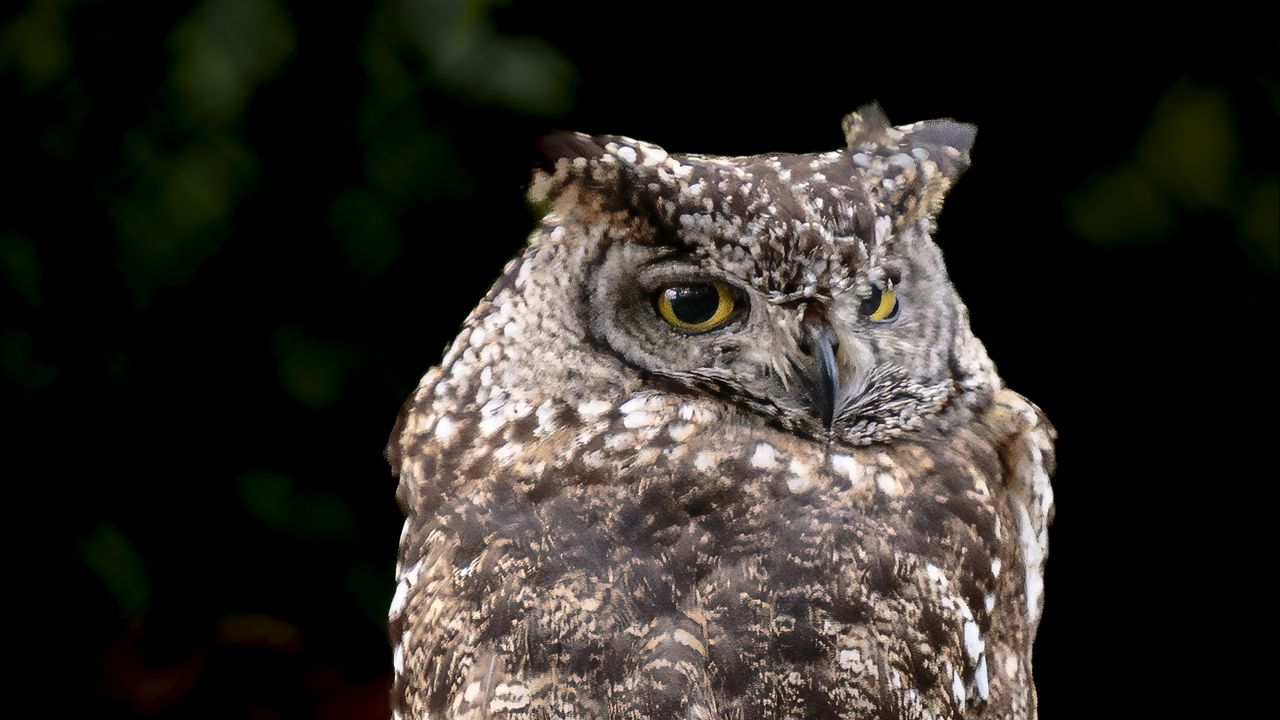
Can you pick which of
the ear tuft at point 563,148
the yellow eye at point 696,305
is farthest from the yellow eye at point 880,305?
the ear tuft at point 563,148

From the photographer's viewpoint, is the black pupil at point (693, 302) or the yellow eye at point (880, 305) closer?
the black pupil at point (693, 302)

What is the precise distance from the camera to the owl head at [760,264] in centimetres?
100

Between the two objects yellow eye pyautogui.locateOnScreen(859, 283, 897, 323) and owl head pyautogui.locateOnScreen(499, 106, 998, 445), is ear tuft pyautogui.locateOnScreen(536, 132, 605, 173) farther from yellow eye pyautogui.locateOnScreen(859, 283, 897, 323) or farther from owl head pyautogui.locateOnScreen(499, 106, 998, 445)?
yellow eye pyautogui.locateOnScreen(859, 283, 897, 323)

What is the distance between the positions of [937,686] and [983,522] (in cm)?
17

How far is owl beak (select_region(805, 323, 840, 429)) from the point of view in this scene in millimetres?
1070

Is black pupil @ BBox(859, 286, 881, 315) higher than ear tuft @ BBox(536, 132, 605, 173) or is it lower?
lower

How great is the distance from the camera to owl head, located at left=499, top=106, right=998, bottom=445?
3.28ft

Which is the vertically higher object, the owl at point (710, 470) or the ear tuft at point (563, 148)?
the ear tuft at point (563, 148)

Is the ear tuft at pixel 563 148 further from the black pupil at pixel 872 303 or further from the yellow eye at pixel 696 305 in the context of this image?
the black pupil at pixel 872 303

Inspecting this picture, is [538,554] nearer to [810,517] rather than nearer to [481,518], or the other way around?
[481,518]

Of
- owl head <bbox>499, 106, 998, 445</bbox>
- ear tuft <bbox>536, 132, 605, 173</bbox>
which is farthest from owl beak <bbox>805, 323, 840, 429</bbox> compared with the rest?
ear tuft <bbox>536, 132, 605, 173</bbox>

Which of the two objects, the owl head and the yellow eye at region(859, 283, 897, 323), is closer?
the owl head

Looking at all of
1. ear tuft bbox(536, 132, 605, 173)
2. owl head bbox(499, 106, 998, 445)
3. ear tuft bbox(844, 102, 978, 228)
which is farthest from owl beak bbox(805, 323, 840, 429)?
ear tuft bbox(536, 132, 605, 173)

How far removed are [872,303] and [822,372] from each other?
0.13m
